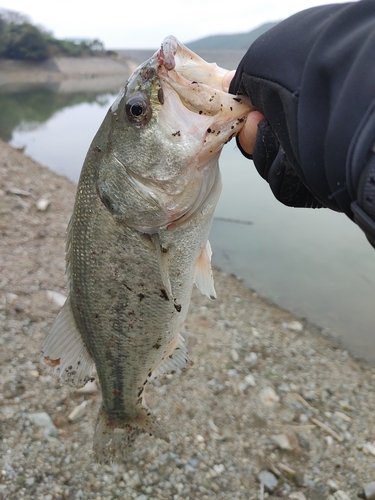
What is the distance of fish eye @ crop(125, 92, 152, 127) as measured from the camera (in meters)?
1.82

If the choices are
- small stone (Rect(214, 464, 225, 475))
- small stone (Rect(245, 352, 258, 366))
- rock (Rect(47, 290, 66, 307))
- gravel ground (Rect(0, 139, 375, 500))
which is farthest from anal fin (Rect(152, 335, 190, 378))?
rock (Rect(47, 290, 66, 307))

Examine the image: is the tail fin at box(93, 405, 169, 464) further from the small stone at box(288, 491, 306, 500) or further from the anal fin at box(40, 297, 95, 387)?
the small stone at box(288, 491, 306, 500)

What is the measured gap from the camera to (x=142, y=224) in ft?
6.57

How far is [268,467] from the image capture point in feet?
10.8

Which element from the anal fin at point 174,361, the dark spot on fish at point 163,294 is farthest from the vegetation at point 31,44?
the dark spot on fish at point 163,294

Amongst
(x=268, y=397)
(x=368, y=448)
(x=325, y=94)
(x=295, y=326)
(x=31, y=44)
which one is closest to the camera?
(x=325, y=94)

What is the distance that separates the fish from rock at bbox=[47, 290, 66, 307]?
2.47 metres

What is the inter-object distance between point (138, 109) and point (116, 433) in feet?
6.58

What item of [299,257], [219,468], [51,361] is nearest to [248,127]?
[51,361]

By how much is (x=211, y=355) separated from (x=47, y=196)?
6409mm

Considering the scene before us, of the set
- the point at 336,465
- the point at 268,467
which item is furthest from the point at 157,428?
the point at 336,465

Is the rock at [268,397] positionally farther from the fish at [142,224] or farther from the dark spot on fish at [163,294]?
the dark spot on fish at [163,294]

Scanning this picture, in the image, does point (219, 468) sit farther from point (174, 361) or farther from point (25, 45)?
point (25, 45)

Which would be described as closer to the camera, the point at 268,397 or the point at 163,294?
the point at 163,294
